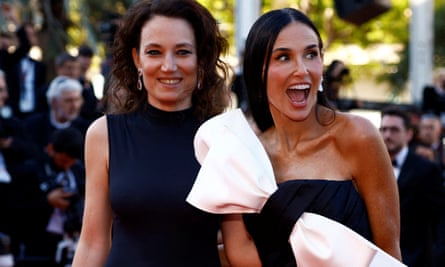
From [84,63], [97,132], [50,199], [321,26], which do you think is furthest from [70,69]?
[321,26]

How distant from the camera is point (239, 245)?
155 inches

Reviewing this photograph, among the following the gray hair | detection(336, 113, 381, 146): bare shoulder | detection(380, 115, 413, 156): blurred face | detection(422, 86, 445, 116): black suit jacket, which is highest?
detection(336, 113, 381, 146): bare shoulder

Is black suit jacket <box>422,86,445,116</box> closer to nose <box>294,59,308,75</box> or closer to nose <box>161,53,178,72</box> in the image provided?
nose <box>161,53,178,72</box>

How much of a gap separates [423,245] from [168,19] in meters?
3.62

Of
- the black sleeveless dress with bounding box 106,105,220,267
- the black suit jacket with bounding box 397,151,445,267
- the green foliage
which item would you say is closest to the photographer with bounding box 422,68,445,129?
the green foliage

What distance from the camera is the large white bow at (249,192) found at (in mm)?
3662

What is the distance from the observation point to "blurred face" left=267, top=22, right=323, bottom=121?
148 inches

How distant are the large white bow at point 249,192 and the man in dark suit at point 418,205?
3.51 m

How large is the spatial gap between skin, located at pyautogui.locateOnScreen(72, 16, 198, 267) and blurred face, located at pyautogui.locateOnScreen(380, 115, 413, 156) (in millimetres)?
3667

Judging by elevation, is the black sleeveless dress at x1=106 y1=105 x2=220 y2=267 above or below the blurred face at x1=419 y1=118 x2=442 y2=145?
above

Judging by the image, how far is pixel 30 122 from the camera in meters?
9.40

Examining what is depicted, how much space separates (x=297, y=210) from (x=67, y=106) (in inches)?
225

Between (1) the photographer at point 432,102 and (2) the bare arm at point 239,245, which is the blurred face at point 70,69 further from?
(2) the bare arm at point 239,245

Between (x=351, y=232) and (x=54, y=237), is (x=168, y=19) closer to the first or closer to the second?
(x=351, y=232)
